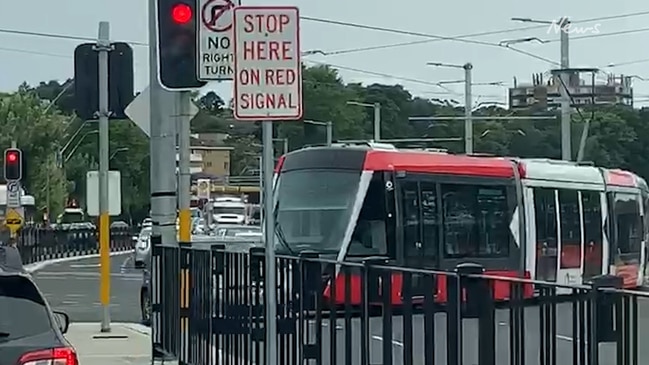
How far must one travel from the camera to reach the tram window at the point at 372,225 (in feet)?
75.4

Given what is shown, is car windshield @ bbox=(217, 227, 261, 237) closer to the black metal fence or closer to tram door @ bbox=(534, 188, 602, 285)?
tram door @ bbox=(534, 188, 602, 285)

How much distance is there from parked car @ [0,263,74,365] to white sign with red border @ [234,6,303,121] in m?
1.74

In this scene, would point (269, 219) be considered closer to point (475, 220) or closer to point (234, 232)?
point (475, 220)

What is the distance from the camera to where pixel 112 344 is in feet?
62.7

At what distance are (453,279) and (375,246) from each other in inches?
629

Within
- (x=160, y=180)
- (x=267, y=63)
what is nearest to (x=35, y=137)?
(x=160, y=180)

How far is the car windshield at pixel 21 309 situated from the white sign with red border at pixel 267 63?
68.3 inches

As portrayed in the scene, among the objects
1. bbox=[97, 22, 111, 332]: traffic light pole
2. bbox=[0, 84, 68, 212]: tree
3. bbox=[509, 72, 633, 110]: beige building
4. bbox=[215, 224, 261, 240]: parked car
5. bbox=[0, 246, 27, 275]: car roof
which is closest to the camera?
bbox=[0, 246, 27, 275]: car roof

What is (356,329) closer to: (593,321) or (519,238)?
(593,321)

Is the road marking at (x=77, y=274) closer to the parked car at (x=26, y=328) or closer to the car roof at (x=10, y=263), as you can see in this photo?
the car roof at (x=10, y=263)

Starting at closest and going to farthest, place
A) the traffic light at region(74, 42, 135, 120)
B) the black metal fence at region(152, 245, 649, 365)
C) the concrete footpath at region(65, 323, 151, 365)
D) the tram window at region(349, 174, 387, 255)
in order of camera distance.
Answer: the black metal fence at region(152, 245, 649, 365) < the concrete footpath at region(65, 323, 151, 365) < the traffic light at region(74, 42, 135, 120) < the tram window at region(349, 174, 387, 255)

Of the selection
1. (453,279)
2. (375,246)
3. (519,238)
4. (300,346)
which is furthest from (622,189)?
(453,279)

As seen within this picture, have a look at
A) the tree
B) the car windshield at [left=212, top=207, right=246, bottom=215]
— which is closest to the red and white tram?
the tree

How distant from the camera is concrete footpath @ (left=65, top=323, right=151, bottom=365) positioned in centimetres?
1703
